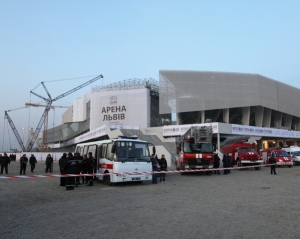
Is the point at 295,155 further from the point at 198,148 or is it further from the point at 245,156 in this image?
the point at 198,148

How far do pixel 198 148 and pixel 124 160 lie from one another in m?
7.93

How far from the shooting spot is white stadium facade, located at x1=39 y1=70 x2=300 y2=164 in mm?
55031

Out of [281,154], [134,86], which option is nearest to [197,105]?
[134,86]

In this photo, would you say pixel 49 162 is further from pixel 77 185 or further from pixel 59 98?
pixel 59 98

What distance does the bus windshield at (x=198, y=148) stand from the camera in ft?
68.7

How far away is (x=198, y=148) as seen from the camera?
21.0 meters

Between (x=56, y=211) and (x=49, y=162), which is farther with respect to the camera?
(x=49, y=162)

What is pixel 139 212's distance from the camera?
8.17m

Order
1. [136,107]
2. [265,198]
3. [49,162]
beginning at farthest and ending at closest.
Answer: [136,107], [49,162], [265,198]

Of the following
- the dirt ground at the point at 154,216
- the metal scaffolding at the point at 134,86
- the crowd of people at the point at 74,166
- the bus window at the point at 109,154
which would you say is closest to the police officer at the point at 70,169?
the crowd of people at the point at 74,166

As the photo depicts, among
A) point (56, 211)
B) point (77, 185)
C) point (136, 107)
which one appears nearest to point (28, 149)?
point (136, 107)

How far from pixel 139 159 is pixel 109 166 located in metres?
1.63

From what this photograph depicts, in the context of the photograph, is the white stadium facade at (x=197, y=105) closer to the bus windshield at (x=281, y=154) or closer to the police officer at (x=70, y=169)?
the bus windshield at (x=281, y=154)

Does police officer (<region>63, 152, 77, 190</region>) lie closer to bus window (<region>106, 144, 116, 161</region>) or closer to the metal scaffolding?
bus window (<region>106, 144, 116, 161</region>)
